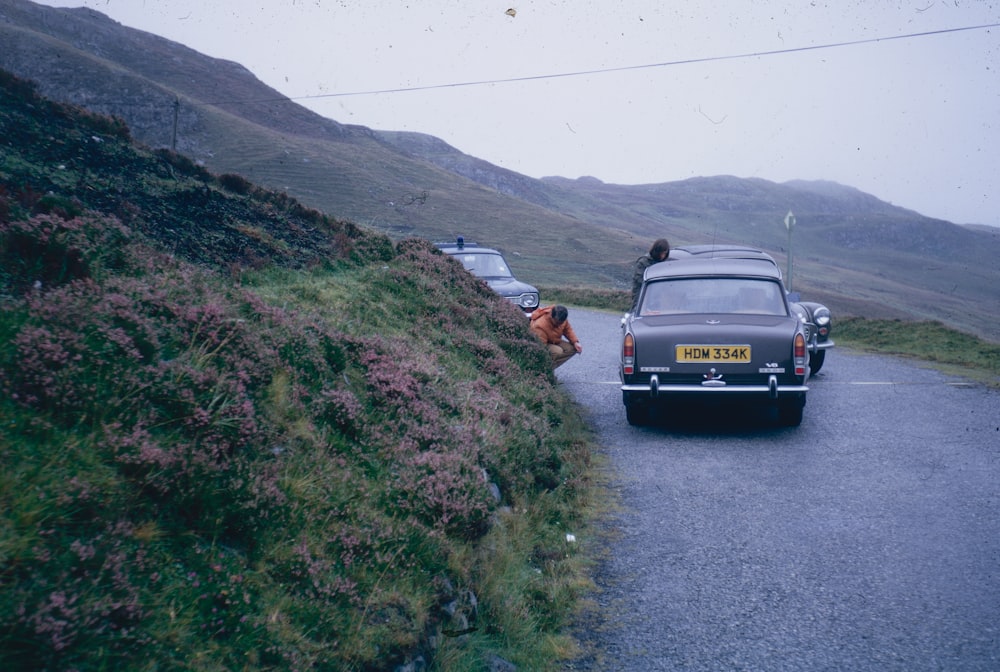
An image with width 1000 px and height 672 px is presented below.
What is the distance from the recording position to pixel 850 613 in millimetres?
4188

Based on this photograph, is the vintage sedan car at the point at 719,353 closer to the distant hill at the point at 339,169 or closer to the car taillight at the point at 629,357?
the car taillight at the point at 629,357

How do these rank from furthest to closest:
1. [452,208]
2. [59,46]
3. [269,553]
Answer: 1. [452,208]
2. [59,46]
3. [269,553]

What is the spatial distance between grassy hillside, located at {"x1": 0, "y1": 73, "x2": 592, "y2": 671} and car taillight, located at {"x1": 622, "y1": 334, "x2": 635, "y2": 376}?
175 cm

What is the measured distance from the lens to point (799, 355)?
846cm

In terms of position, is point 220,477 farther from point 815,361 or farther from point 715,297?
point 815,361

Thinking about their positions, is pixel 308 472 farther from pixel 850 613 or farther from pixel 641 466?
pixel 641 466

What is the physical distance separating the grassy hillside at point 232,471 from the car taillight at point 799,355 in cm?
292

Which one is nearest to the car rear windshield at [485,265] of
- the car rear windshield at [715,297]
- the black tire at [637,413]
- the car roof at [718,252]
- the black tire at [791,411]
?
the car roof at [718,252]

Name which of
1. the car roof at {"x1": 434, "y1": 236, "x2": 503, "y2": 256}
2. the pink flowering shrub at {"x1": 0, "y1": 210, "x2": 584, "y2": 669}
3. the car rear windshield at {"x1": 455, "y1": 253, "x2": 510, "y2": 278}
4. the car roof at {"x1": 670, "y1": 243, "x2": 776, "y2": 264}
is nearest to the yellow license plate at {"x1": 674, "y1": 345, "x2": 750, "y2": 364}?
the pink flowering shrub at {"x1": 0, "y1": 210, "x2": 584, "y2": 669}

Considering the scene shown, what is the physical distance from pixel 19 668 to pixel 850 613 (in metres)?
4.01

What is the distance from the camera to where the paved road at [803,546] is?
152 inches

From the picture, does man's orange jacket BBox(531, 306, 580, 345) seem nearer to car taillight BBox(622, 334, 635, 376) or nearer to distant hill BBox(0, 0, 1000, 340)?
car taillight BBox(622, 334, 635, 376)

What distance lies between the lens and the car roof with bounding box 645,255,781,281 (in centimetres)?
977

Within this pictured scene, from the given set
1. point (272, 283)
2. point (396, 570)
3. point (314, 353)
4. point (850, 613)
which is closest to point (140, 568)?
point (396, 570)
